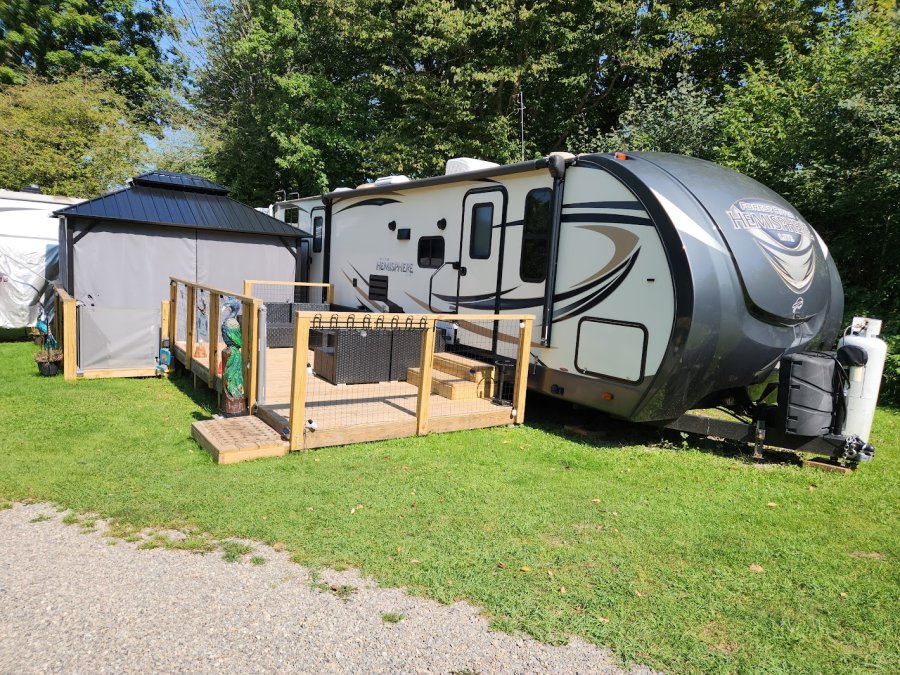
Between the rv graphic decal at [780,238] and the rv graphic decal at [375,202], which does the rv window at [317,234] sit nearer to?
the rv graphic decal at [375,202]

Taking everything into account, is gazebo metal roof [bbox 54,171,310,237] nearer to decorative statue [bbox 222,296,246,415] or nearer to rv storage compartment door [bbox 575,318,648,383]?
decorative statue [bbox 222,296,246,415]

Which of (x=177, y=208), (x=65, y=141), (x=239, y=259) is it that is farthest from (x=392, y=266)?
(x=65, y=141)

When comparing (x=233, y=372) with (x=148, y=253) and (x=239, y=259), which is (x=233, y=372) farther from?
(x=239, y=259)

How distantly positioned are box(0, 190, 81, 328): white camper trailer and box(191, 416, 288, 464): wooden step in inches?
340

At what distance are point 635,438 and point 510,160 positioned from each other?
1153 cm

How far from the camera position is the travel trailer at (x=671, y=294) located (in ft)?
16.6

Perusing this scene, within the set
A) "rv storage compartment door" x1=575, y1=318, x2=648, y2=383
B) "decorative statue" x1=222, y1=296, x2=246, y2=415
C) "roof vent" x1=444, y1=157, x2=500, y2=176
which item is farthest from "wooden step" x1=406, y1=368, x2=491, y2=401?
"roof vent" x1=444, y1=157, x2=500, y2=176

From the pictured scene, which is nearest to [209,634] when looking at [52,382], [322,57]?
[52,382]

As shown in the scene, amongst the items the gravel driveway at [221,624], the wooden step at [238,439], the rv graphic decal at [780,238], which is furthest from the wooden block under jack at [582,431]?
the gravel driveway at [221,624]

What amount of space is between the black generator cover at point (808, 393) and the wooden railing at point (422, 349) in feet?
7.93

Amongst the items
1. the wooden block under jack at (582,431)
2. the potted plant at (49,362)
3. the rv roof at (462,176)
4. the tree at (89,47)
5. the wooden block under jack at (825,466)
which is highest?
the tree at (89,47)

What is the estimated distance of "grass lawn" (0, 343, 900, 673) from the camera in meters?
2.92

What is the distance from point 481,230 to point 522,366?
74.8 inches

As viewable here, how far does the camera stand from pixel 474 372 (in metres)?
6.80
